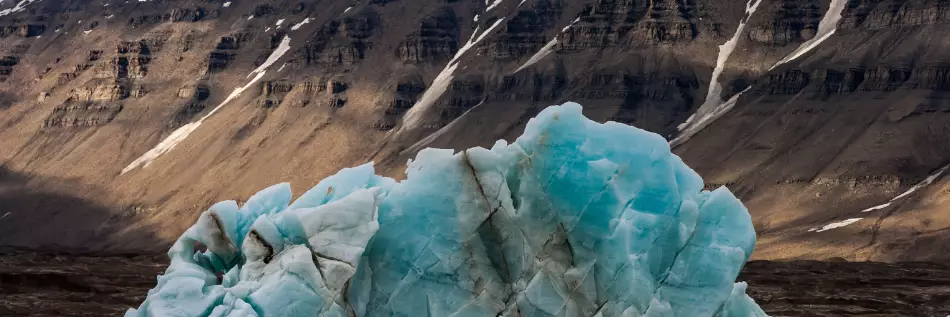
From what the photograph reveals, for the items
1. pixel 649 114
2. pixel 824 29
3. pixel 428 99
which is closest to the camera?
pixel 649 114

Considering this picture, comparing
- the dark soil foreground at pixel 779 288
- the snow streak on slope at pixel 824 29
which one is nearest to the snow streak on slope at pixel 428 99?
the snow streak on slope at pixel 824 29

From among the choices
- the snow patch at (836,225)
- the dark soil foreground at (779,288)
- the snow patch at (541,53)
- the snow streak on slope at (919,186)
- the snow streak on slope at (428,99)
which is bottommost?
the snow streak on slope at (428,99)

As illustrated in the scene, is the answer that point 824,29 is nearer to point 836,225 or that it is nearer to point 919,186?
point 919,186

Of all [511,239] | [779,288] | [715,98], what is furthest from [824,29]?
[511,239]

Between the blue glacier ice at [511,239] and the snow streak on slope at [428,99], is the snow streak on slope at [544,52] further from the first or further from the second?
the blue glacier ice at [511,239]

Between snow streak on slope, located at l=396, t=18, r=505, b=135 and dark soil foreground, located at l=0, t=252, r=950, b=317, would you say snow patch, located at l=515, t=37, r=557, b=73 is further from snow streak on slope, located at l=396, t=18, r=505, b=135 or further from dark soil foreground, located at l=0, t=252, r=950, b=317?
dark soil foreground, located at l=0, t=252, r=950, b=317

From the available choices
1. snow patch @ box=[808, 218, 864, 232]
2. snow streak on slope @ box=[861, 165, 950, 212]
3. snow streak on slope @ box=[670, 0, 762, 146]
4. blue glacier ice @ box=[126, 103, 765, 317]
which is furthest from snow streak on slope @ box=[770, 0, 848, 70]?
blue glacier ice @ box=[126, 103, 765, 317]

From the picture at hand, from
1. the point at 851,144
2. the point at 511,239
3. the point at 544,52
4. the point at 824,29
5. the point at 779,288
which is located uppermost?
the point at 511,239
